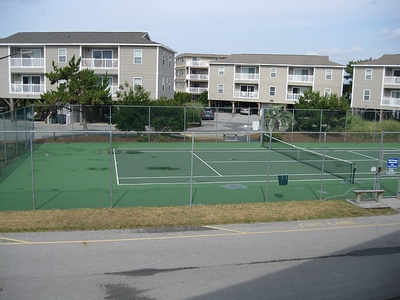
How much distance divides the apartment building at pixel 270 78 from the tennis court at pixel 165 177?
31809mm

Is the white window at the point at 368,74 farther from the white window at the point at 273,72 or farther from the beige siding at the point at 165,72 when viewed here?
the beige siding at the point at 165,72

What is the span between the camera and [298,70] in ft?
211

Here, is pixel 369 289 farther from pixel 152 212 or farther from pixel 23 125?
pixel 23 125

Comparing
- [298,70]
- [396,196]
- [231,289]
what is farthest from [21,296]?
[298,70]

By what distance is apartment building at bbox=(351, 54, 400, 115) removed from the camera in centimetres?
5247

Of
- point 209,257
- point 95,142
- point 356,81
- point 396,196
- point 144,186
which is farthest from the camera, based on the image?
point 356,81

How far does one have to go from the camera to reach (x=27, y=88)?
1950 inches

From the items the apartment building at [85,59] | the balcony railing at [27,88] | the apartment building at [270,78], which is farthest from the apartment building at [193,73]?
the balcony railing at [27,88]

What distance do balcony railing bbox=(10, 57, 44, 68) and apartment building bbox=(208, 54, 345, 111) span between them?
2860 cm

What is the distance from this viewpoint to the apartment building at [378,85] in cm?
5247

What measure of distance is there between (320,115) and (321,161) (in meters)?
14.1

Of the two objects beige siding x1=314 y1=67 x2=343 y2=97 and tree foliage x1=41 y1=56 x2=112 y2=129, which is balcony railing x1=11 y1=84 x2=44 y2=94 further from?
beige siding x1=314 y1=67 x2=343 y2=97

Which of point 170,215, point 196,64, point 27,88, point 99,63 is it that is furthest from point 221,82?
point 170,215

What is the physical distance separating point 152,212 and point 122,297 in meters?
6.08
